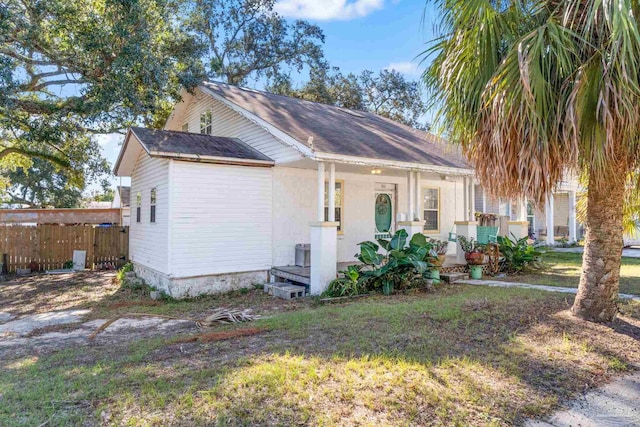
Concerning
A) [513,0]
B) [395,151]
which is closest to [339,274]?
[395,151]

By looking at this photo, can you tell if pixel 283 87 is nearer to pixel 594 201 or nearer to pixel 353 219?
pixel 353 219

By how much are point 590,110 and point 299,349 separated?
433 centimetres

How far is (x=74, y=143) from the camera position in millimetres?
15188

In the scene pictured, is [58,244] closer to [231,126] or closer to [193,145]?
[231,126]

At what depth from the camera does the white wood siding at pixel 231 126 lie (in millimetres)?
9773

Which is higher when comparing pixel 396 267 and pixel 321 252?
pixel 321 252

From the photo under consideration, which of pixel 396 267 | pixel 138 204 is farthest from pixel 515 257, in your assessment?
pixel 138 204

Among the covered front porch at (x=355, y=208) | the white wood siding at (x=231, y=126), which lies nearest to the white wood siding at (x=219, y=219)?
the covered front porch at (x=355, y=208)

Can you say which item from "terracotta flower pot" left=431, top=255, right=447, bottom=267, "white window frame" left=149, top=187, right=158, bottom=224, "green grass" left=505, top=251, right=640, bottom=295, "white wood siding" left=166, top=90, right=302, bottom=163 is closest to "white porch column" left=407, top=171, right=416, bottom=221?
"terracotta flower pot" left=431, top=255, right=447, bottom=267

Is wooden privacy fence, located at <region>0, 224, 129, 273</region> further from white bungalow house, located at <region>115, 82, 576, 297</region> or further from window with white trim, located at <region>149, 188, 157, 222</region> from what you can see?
window with white trim, located at <region>149, 188, 157, 222</region>

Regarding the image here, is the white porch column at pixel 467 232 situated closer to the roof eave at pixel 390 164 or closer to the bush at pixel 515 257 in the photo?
the bush at pixel 515 257

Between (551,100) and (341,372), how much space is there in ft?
12.8

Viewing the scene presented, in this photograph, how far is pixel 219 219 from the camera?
940 centimetres

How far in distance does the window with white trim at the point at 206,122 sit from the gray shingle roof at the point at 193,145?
8.19ft
